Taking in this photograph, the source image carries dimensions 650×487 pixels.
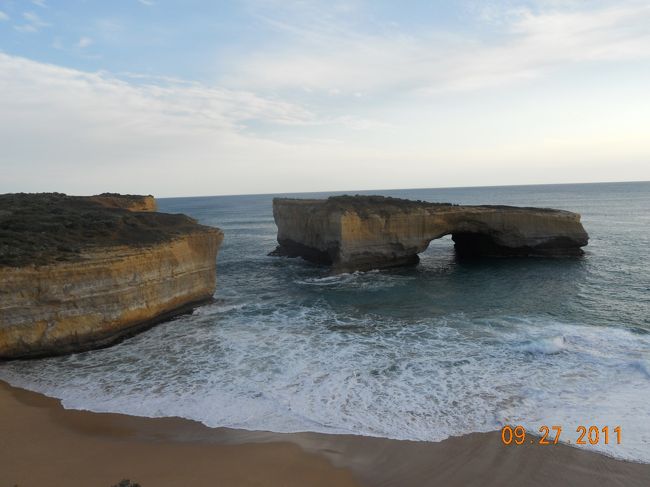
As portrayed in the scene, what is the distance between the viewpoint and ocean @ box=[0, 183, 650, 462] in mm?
9836

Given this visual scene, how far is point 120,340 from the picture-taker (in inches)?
589

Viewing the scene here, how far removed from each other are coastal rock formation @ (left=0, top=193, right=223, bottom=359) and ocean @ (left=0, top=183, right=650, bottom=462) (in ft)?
2.18

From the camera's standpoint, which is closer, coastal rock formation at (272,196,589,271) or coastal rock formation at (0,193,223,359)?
coastal rock formation at (0,193,223,359)

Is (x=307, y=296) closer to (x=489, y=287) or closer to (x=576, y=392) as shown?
(x=489, y=287)

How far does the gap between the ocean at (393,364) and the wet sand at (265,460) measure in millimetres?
459

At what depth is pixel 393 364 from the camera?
1259 cm

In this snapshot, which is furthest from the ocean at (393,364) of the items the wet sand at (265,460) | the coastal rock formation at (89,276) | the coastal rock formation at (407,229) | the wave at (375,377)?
the coastal rock formation at (407,229)

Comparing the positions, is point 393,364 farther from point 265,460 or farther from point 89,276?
point 89,276

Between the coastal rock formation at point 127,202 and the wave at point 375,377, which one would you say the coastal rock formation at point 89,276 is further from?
the coastal rock formation at point 127,202

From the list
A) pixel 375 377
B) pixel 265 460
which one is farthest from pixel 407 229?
pixel 265 460

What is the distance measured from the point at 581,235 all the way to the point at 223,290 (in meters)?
24.3
